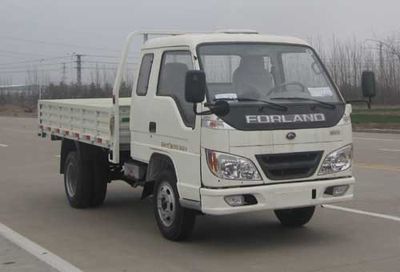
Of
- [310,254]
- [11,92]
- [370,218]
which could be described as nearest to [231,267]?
[310,254]

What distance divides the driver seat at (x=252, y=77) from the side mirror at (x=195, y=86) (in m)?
0.64

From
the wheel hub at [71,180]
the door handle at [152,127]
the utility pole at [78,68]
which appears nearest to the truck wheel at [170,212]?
the door handle at [152,127]

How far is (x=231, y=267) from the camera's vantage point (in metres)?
6.46

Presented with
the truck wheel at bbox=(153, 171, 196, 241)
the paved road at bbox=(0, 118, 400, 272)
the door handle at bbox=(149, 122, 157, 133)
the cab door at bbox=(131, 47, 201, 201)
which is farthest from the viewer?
the door handle at bbox=(149, 122, 157, 133)

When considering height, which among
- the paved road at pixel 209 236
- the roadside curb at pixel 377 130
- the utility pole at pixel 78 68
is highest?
the utility pole at pixel 78 68

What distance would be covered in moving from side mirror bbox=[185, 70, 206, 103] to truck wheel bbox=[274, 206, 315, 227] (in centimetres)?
237

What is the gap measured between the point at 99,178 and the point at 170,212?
2.73 metres

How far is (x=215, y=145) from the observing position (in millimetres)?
6785

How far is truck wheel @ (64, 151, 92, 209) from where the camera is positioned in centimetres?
1000

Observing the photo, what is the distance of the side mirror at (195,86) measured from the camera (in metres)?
6.72

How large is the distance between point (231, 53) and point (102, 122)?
2476 millimetres

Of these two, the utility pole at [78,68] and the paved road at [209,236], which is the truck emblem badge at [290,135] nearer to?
the paved road at [209,236]

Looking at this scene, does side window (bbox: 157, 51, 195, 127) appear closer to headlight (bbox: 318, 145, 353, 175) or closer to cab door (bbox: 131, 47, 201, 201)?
cab door (bbox: 131, 47, 201, 201)

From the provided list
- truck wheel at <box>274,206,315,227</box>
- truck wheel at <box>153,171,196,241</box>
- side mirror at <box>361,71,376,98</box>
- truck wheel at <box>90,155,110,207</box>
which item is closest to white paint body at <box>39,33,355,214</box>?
truck wheel at <box>153,171,196,241</box>
